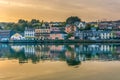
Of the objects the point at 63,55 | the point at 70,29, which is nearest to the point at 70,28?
the point at 70,29

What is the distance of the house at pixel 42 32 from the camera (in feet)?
226

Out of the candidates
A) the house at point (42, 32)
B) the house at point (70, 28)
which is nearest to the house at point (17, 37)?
the house at point (42, 32)

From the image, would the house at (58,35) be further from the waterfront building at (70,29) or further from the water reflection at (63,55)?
the water reflection at (63,55)

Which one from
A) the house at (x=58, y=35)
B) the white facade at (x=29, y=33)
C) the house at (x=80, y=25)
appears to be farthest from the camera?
the house at (x=80, y=25)

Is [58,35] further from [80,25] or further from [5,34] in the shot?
[5,34]

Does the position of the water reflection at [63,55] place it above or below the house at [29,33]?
below

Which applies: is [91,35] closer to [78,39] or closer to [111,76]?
[78,39]

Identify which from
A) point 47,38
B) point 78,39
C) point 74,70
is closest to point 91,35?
point 78,39

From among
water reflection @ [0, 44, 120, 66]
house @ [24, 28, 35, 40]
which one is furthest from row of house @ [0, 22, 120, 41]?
water reflection @ [0, 44, 120, 66]

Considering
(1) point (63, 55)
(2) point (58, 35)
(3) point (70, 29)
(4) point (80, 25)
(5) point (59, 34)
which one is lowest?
(1) point (63, 55)

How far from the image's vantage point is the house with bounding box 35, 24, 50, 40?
68812 mm

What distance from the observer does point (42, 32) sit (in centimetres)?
7094

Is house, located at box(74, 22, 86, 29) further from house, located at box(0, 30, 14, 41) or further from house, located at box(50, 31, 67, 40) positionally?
house, located at box(0, 30, 14, 41)

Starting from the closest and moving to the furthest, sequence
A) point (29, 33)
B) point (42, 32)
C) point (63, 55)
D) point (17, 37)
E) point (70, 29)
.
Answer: point (63, 55)
point (17, 37)
point (29, 33)
point (42, 32)
point (70, 29)
